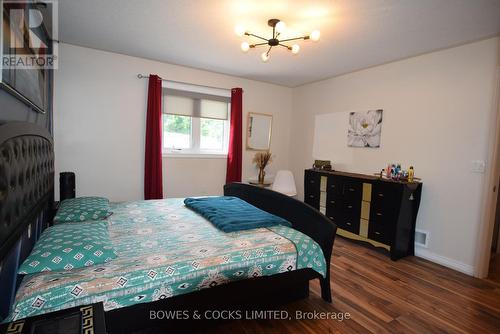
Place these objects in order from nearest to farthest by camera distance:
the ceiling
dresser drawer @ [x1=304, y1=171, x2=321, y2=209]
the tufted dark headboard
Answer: the tufted dark headboard < the ceiling < dresser drawer @ [x1=304, y1=171, x2=321, y2=209]

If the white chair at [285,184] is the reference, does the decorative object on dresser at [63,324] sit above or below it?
below

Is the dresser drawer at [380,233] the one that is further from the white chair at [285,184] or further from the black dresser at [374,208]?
the white chair at [285,184]

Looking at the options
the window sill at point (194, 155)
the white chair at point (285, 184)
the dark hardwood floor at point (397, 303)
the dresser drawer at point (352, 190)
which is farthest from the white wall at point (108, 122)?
the dark hardwood floor at point (397, 303)

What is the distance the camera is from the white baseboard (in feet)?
8.84

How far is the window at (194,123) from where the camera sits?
3902 mm

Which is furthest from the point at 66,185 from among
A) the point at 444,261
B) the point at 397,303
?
the point at 444,261

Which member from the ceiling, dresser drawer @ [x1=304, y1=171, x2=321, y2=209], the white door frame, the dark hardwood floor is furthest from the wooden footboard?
the white door frame

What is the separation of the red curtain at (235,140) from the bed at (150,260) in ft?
6.59

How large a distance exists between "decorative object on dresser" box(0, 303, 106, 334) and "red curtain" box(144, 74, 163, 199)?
9.12 feet

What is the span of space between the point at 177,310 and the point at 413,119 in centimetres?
328

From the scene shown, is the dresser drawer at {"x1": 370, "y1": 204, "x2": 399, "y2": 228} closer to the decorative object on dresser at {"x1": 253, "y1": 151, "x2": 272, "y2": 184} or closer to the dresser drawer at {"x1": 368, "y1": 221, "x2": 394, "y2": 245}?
the dresser drawer at {"x1": 368, "y1": 221, "x2": 394, "y2": 245}

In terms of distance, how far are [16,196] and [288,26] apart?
97.4 inches

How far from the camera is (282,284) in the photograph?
1808 mm

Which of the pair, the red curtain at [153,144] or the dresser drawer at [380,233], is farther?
the red curtain at [153,144]
